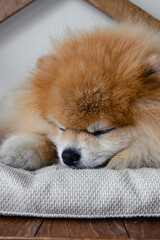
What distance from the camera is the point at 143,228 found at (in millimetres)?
890

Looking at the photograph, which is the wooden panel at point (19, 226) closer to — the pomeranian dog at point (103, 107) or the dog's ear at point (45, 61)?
the pomeranian dog at point (103, 107)

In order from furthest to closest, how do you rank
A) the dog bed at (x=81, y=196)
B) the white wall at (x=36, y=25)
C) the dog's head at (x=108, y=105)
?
the white wall at (x=36, y=25), the dog's head at (x=108, y=105), the dog bed at (x=81, y=196)

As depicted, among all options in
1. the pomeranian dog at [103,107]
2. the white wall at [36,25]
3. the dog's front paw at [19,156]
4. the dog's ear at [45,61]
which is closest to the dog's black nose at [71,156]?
the pomeranian dog at [103,107]

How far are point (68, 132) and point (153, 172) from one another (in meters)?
0.43

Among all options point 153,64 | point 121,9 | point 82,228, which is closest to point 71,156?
point 82,228

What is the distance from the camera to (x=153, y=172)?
107 cm

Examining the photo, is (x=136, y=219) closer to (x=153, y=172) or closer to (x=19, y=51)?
(x=153, y=172)

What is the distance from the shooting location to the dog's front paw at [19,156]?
127cm

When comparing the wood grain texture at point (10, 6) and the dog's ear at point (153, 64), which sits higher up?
the wood grain texture at point (10, 6)

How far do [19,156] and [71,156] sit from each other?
24 centimetres

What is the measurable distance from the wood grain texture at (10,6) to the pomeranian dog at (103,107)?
36.5 inches

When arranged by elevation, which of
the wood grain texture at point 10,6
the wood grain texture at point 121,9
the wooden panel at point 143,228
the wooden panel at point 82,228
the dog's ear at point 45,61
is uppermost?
the wood grain texture at point 10,6

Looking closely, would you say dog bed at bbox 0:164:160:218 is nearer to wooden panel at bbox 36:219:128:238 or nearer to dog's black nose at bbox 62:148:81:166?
wooden panel at bbox 36:219:128:238

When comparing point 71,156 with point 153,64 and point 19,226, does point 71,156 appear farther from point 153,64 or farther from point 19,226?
point 153,64
